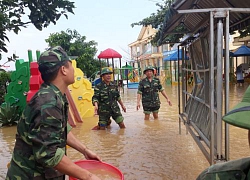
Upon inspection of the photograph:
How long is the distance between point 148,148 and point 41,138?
4.02 meters

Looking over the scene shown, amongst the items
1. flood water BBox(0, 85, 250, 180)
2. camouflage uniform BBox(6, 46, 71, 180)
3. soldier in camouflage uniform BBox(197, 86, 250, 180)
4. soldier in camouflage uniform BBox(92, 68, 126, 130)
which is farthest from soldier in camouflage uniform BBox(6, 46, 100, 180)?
soldier in camouflage uniform BBox(92, 68, 126, 130)

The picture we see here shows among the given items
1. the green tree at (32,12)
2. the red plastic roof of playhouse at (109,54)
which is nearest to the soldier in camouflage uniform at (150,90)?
the green tree at (32,12)

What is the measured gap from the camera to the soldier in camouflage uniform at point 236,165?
1.06 m

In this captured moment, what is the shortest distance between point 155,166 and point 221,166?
11.6ft

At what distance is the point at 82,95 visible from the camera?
952 centimetres

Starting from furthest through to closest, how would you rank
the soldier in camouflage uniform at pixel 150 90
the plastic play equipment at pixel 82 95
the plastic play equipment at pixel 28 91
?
1. the plastic play equipment at pixel 82 95
2. the plastic play equipment at pixel 28 91
3. the soldier in camouflage uniform at pixel 150 90

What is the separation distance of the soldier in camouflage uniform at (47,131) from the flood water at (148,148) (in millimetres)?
2406

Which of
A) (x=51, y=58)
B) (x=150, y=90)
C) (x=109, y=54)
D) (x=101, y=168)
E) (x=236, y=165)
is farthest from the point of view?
(x=109, y=54)

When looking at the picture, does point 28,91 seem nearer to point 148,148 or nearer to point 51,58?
point 148,148

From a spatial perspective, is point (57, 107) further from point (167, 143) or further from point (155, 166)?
point (167, 143)

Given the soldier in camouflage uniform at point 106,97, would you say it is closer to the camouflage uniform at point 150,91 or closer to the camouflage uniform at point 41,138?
the camouflage uniform at point 150,91

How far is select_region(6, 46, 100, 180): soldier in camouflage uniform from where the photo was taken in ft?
6.20

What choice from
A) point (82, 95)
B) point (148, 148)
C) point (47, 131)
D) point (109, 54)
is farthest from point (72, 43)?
point (47, 131)

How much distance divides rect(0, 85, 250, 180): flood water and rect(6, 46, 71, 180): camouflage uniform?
7.93 feet
